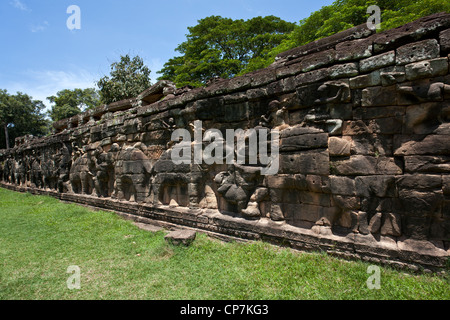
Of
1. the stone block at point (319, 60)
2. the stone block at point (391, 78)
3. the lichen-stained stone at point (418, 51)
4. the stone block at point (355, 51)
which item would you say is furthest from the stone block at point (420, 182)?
the stone block at point (319, 60)

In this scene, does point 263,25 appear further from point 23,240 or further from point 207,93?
→ point 23,240

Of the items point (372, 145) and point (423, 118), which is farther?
point (372, 145)

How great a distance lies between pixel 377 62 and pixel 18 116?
117 ft

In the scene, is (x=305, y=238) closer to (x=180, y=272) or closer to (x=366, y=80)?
(x=180, y=272)

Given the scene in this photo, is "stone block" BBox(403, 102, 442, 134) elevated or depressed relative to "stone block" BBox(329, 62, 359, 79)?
depressed

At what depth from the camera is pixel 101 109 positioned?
9.34 metres

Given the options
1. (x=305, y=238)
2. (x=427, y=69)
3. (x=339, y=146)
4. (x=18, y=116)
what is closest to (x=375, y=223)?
(x=305, y=238)

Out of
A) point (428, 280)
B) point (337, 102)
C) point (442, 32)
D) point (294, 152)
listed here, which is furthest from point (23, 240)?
point (442, 32)

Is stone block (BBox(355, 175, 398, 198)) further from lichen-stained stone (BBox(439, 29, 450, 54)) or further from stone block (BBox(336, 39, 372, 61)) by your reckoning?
stone block (BBox(336, 39, 372, 61))

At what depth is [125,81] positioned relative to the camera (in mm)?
16516

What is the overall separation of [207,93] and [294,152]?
8.26 feet

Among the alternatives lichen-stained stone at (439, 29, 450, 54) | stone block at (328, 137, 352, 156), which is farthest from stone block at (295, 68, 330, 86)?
lichen-stained stone at (439, 29, 450, 54)

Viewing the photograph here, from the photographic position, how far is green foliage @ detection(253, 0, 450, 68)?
8.66 metres

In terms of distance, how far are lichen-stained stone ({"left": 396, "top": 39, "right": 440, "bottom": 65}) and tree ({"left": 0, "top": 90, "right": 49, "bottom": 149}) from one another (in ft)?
115
